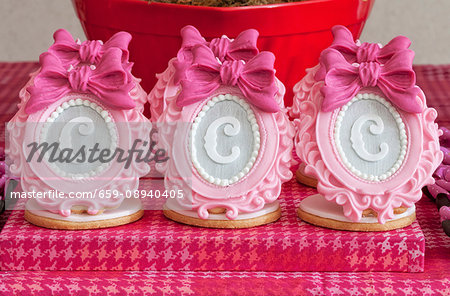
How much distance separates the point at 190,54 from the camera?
81 cm

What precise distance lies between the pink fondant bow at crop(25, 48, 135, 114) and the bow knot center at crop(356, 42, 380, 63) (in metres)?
0.25

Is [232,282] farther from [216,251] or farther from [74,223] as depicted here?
[74,223]

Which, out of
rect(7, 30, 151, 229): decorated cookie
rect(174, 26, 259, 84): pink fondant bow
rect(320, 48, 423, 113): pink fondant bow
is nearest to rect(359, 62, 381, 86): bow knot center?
rect(320, 48, 423, 113): pink fondant bow

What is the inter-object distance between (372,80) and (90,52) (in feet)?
1.02

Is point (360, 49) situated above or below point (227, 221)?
above

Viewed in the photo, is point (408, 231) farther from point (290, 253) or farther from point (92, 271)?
point (92, 271)

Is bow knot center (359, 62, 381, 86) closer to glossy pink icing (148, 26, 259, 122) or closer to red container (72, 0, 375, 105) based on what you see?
glossy pink icing (148, 26, 259, 122)

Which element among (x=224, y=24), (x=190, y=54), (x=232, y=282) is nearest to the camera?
(x=232, y=282)

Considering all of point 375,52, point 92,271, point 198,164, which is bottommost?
point 92,271

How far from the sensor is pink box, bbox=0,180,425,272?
2.40 feet

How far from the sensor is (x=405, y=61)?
75cm

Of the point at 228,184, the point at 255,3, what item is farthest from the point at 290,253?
the point at 255,3

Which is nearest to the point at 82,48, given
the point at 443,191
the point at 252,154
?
the point at 252,154

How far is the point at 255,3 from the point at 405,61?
335 mm
